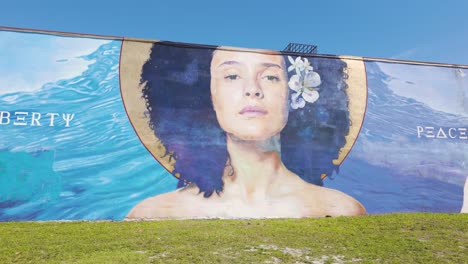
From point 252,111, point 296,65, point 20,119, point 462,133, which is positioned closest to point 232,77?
point 252,111

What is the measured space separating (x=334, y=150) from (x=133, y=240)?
6.37 meters

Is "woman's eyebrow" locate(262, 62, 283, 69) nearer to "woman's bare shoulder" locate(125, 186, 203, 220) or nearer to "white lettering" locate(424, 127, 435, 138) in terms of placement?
"woman's bare shoulder" locate(125, 186, 203, 220)

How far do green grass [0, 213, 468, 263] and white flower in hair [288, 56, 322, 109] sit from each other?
3.55 metres

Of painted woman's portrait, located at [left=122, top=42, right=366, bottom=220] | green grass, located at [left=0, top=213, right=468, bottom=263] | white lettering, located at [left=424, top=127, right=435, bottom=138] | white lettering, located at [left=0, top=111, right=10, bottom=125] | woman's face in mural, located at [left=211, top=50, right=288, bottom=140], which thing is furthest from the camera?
white lettering, located at [left=424, top=127, right=435, bottom=138]

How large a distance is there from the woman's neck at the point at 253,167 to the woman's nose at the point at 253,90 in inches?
50.7

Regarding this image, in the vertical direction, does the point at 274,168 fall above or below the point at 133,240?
above

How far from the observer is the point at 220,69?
11578mm

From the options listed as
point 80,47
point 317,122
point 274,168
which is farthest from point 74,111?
point 317,122

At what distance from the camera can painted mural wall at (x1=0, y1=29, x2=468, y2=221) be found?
401 inches

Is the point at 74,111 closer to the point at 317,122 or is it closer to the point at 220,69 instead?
the point at 220,69

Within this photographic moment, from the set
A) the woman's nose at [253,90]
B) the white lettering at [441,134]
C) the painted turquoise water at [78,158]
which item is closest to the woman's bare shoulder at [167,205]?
the painted turquoise water at [78,158]

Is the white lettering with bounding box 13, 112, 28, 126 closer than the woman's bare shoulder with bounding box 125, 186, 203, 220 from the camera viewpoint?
Yes

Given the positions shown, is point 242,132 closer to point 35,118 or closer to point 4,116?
point 35,118

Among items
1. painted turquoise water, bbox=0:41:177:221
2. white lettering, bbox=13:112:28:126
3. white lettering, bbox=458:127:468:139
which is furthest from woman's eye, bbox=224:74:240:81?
white lettering, bbox=458:127:468:139
